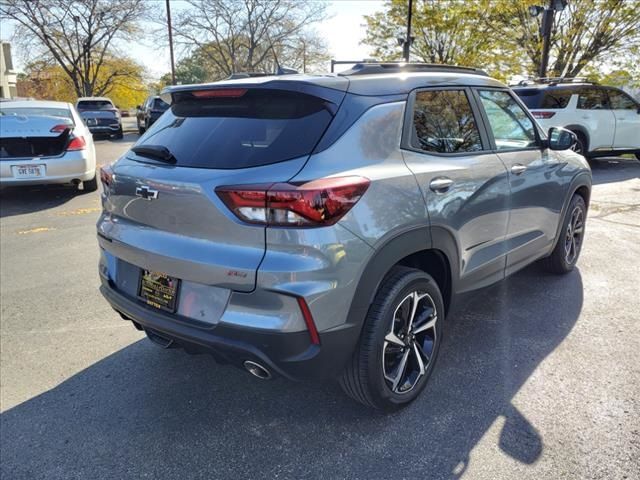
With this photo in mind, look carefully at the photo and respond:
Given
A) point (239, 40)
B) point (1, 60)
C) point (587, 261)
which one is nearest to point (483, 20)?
point (239, 40)

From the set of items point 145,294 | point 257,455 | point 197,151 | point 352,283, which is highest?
point 197,151

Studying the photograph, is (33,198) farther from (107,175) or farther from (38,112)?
(107,175)

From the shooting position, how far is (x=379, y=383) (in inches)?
92.7

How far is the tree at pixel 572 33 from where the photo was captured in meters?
17.5

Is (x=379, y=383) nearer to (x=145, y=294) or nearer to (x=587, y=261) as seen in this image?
(x=145, y=294)

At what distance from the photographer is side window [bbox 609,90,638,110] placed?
1077 centimetres

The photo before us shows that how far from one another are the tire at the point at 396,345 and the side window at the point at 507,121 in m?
1.25

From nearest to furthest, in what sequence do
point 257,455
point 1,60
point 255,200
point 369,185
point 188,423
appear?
1. point 255,200
2. point 369,185
3. point 257,455
4. point 188,423
5. point 1,60

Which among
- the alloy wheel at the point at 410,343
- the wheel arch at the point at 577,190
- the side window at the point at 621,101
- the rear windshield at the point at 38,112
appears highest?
Answer: the side window at the point at 621,101

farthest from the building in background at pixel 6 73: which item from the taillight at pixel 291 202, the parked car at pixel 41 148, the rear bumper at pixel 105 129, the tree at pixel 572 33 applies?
the taillight at pixel 291 202

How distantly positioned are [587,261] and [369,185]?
12.1 feet

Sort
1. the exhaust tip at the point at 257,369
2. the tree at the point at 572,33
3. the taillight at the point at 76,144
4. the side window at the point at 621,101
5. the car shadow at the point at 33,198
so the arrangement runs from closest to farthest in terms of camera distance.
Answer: the exhaust tip at the point at 257,369 → the car shadow at the point at 33,198 → the taillight at the point at 76,144 → the side window at the point at 621,101 → the tree at the point at 572,33

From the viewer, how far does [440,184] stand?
98.9 inches

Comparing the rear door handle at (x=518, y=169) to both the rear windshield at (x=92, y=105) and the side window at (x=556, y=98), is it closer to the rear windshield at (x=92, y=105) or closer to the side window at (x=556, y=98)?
the side window at (x=556, y=98)
